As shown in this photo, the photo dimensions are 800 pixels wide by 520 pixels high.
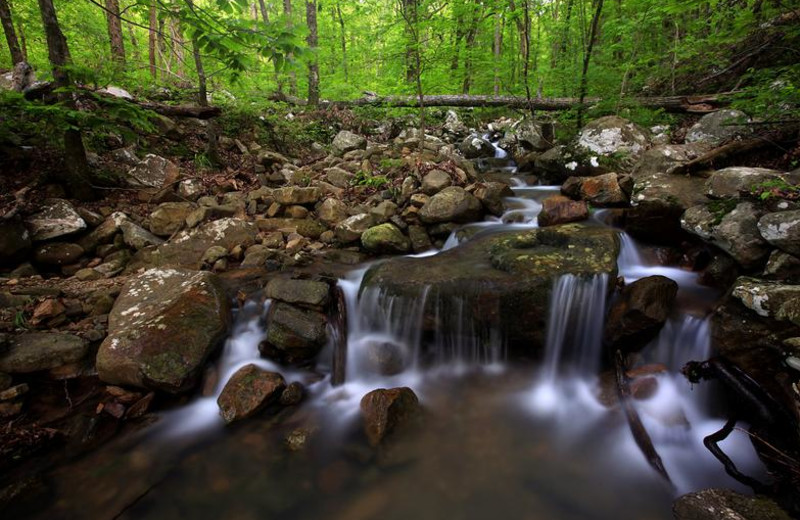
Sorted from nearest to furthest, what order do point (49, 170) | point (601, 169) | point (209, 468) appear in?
1. point (209, 468)
2. point (49, 170)
3. point (601, 169)

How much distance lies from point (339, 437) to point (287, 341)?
1339mm

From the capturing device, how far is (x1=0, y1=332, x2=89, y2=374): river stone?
381 cm

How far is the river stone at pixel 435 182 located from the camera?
271 inches

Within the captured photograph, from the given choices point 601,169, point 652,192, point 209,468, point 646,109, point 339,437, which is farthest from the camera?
point 646,109

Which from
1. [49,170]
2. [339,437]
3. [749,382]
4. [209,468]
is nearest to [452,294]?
[339,437]

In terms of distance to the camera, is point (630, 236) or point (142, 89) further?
point (142, 89)

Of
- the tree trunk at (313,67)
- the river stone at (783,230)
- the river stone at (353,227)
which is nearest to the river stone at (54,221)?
the river stone at (353,227)

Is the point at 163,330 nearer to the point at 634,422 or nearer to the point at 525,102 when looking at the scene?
the point at 634,422

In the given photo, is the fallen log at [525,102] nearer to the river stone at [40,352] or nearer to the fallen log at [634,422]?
the fallen log at [634,422]

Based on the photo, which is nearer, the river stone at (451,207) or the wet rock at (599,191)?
the wet rock at (599,191)

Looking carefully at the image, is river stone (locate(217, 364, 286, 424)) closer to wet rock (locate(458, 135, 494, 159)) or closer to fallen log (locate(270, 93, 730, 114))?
wet rock (locate(458, 135, 494, 159))

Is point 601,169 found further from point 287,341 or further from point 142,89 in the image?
point 142,89

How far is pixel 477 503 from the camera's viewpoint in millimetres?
3012

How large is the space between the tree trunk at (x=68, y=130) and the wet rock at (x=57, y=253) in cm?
106
